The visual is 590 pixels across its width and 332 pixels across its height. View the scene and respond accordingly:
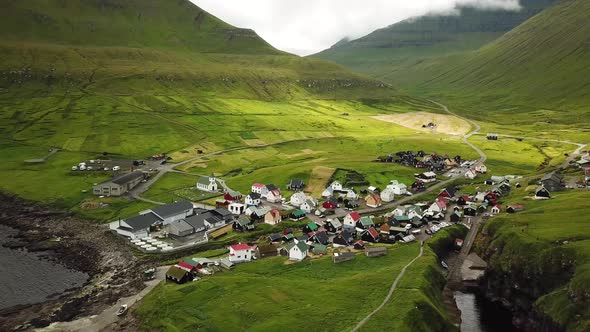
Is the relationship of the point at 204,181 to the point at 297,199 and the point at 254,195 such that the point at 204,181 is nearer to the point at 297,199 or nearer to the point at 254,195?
the point at 254,195

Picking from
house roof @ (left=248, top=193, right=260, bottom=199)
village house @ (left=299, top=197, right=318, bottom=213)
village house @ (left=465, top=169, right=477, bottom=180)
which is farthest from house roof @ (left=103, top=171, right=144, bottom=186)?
village house @ (left=465, top=169, right=477, bottom=180)

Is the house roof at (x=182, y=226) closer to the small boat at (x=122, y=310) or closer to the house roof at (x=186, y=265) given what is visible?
the house roof at (x=186, y=265)

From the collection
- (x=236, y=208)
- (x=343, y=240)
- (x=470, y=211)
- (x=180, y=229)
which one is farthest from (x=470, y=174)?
(x=180, y=229)

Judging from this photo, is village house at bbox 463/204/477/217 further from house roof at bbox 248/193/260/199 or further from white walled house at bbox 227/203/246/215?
white walled house at bbox 227/203/246/215

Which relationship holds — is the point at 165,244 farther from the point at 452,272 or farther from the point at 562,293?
the point at 562,293

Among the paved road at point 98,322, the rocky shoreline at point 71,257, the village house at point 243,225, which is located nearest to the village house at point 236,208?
the village house at point 243,225

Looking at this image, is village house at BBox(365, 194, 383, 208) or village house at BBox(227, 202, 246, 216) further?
village house at BBox(365, 194, 383, 208)
